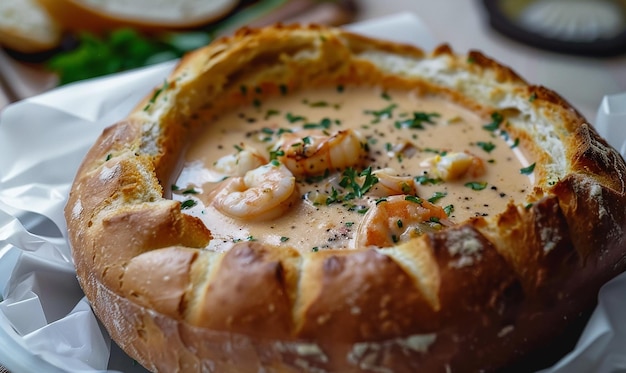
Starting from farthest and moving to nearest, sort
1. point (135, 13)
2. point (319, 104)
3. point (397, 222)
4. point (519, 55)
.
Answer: point (135, 13) < point (519, 55) < point (319, 104) < point (397, 222)

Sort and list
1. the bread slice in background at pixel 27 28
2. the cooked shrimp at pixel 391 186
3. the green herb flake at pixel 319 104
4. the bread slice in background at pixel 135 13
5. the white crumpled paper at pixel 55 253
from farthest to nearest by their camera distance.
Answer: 1. the bread slice in background at pixel 135 13
2. the bread slice in background at pixel 27 28
3. the green herb flake at pixel 319 104
4. the cooked shrimp at pixel 391 186
5. the white crumpled paper at pixel 55 253

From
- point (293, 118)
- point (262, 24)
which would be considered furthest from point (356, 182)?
point (262, 24)

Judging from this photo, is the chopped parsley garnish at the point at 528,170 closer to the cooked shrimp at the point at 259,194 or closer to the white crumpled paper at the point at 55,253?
the white crumpled paper at the point at 55,253

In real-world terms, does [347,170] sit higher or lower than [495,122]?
lower

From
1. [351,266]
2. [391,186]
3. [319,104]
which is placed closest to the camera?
[351,266]

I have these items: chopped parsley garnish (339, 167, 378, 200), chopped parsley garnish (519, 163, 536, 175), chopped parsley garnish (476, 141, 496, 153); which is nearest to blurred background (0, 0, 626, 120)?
chopped parsley garnish (476, 141, 496, 153)

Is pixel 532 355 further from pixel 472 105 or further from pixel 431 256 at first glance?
pixel 472 105

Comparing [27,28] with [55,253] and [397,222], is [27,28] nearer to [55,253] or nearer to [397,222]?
[55,253]

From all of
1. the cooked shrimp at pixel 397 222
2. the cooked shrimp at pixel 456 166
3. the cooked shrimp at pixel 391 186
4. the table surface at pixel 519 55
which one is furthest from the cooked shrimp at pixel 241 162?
the table surface at pixel 519 55
